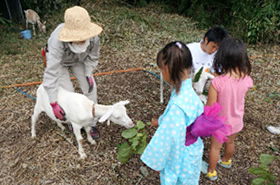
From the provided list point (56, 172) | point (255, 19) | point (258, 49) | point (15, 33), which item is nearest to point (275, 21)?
point (255, 19)

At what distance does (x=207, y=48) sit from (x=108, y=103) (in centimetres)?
176

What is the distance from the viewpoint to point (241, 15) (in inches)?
252

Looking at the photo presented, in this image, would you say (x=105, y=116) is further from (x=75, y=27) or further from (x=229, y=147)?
(x=229, y=147)

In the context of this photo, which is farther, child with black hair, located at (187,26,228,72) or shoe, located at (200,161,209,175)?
child with black hair, located at (187,26,228,72)

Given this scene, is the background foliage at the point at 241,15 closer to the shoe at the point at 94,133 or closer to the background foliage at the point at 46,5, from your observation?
the background foliage at the point at 46,5

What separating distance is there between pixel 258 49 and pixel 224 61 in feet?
14.7

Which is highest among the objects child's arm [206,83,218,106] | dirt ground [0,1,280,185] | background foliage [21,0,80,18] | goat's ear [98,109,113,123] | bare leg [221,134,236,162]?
child's arm [206,83,218,106]

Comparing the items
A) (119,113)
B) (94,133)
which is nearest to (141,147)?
(119,113)

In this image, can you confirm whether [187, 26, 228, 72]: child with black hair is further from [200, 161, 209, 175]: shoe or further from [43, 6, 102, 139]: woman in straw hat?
[43, 6, 102, 139]: woman in straw hat

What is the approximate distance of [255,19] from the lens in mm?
5773

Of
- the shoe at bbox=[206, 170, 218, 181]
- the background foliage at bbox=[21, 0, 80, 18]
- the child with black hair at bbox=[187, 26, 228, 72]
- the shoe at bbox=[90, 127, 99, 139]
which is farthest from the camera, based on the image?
the background foliage at bbox=[21, 0, 80, 18]

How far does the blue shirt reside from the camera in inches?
60.1

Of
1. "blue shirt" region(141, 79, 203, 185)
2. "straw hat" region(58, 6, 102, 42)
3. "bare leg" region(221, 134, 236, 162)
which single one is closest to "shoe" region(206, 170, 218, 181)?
"bare leg" region(221, 134, 236, 162)

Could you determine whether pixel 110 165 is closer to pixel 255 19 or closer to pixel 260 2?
pixel 255 19
